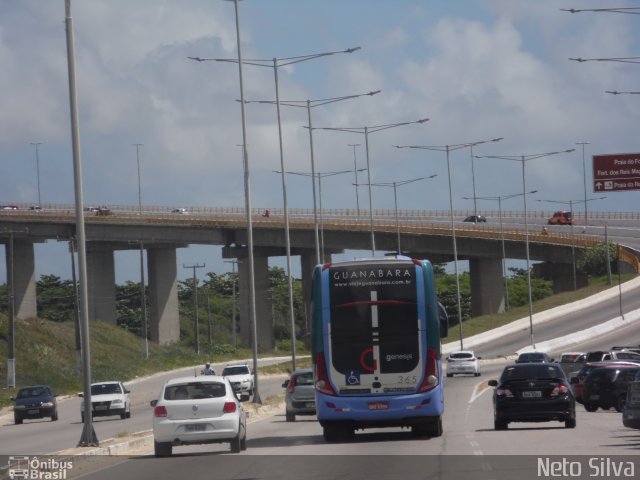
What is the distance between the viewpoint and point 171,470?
76.5 feet

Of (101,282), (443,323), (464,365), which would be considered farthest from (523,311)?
(443,323)

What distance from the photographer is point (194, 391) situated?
27.2 metres

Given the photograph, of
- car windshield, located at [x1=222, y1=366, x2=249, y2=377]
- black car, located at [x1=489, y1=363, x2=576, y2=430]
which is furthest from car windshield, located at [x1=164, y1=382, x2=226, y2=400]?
car windshield, located at [x1=222, y1=366, x2=249, y2=377]

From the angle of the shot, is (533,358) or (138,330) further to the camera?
(138,330)

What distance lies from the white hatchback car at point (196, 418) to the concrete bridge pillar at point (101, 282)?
9353 centimetres

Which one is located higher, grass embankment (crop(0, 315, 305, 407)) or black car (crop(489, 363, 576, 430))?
black car (crop(489, 363, 576, 430))

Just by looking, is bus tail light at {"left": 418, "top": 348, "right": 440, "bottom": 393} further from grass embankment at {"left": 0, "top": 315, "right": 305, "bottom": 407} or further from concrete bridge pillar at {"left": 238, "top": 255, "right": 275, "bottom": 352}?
concrete bridge pillar at {"left": 238, "top": 255, "right": 275, "bottom": 352}

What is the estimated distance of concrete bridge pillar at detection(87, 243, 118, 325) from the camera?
4710 inches

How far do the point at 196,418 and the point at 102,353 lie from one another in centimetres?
7637

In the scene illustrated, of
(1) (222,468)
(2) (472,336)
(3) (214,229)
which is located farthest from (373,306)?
(3) (214,229)

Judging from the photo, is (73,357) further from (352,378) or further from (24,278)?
(352,378)

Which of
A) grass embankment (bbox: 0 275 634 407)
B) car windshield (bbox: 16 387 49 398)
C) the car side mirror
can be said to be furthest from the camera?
grass embankment (bbox: 0 275 634 407)

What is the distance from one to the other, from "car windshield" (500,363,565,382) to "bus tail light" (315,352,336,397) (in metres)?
4.95

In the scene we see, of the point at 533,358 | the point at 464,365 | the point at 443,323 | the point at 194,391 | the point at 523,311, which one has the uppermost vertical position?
the point at 443,323
